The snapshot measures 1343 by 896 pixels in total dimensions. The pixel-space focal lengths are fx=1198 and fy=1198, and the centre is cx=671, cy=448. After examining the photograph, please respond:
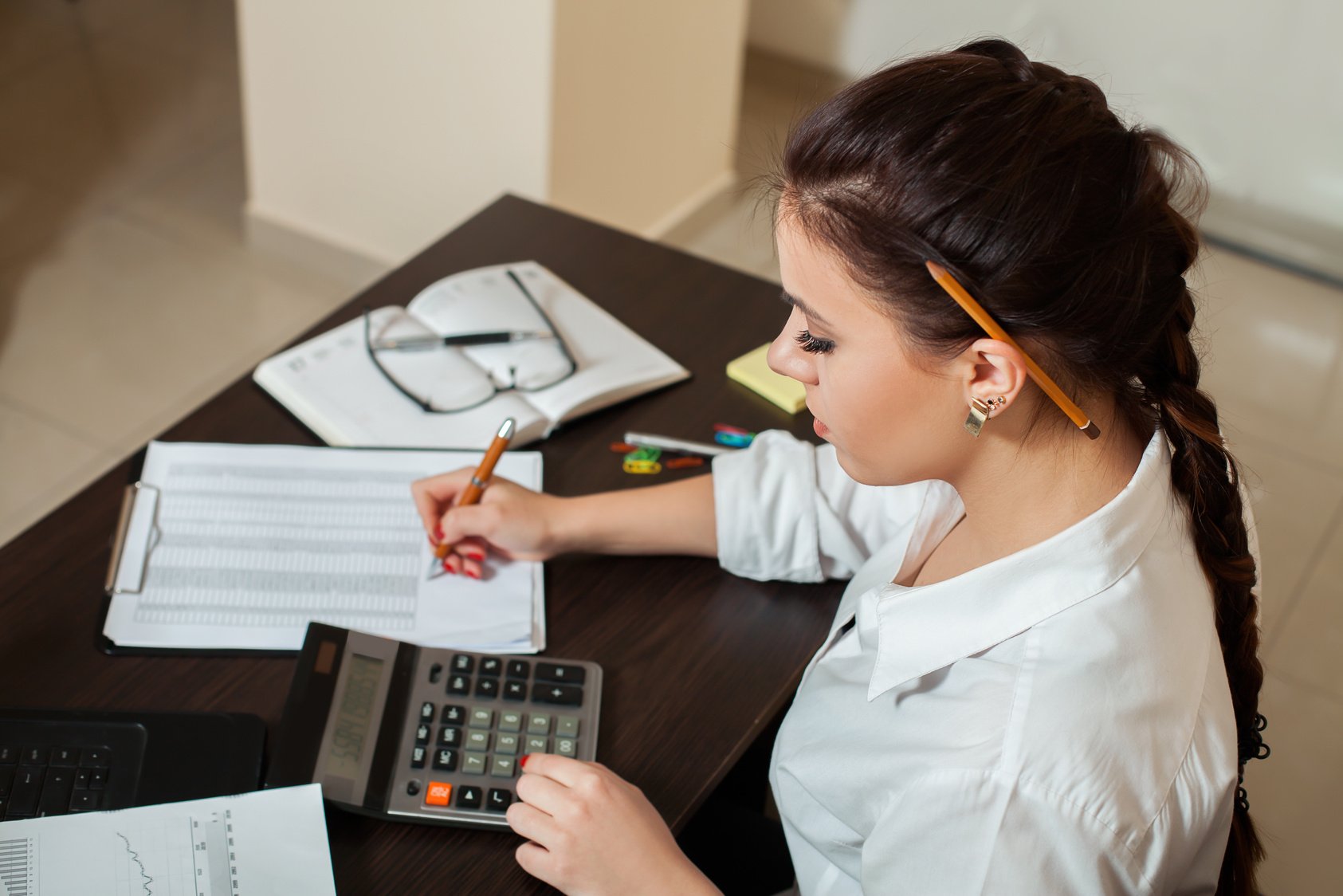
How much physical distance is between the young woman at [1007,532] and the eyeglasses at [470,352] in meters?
0.44

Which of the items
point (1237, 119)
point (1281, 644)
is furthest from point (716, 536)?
point (1237, 119)

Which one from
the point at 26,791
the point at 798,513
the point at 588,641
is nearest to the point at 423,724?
the point at 588,641

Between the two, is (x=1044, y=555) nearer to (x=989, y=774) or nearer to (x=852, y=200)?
(x=989, y=774)

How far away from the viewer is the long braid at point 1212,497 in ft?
2.75

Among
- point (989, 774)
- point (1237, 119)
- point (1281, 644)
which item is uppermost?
point (989, 774)

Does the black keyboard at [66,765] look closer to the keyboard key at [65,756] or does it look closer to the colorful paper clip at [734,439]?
the keyboard key at [65,756]

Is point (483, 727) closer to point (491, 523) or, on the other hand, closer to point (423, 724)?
point (423, 724)

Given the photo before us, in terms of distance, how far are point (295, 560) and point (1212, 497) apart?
2.46ft

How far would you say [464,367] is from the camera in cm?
125

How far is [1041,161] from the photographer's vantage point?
0.73 m

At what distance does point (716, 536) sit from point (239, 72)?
2.95 metres

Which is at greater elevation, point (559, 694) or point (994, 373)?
point (994, 373)

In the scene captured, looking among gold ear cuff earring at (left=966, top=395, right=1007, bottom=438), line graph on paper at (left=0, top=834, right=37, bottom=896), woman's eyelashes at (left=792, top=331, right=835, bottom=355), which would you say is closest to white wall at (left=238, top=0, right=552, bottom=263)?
woman's eyelashes at (left=792, top=331, right=835, bottom=355)

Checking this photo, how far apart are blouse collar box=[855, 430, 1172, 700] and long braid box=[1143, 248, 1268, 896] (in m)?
0.02
